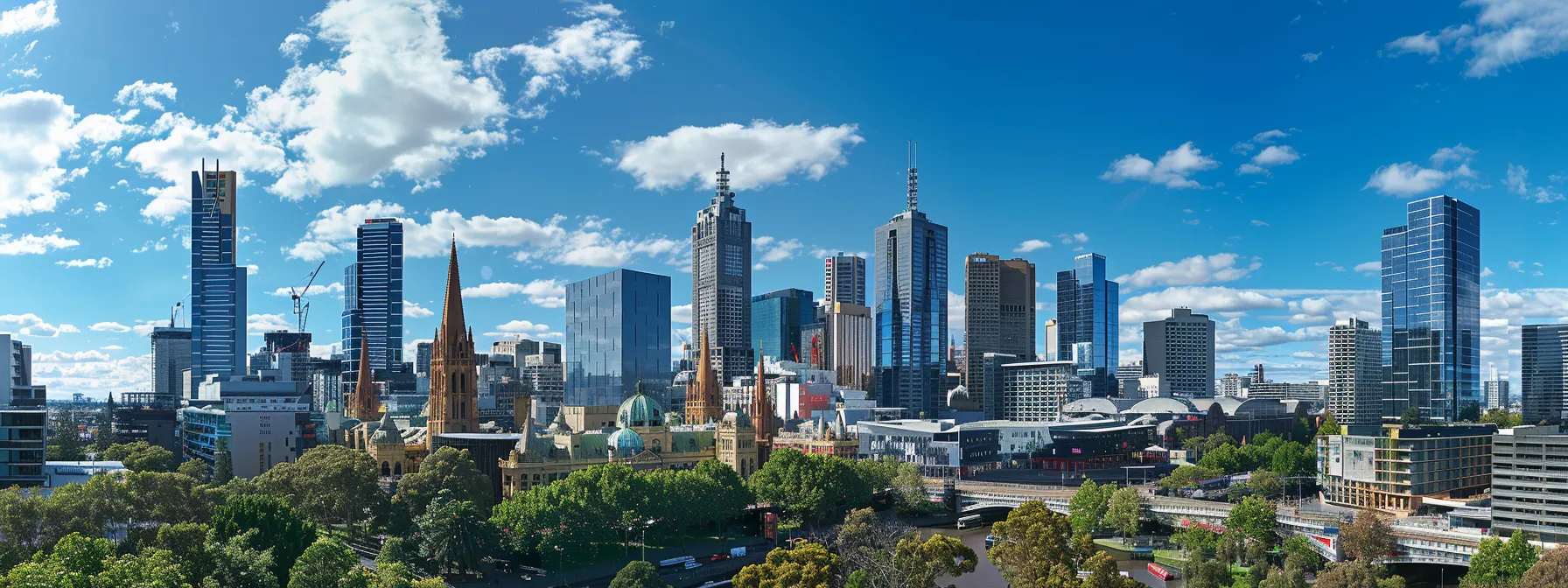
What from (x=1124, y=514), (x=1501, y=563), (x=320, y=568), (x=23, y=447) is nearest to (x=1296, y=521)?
(x=1124, y=514)

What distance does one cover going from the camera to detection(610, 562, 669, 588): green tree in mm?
83562

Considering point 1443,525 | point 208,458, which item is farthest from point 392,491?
point 1443,525

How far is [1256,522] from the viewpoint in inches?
4232

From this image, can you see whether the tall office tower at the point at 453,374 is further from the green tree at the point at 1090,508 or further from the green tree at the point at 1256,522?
the green tree at the point at 1256,522

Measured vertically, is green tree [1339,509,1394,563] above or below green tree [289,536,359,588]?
below

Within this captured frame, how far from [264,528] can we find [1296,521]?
95.4 m

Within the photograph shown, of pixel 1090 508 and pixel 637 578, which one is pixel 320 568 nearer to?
pixel 637 578

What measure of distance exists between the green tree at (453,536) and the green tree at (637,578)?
58.7ft

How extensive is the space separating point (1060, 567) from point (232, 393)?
143887 millimetres

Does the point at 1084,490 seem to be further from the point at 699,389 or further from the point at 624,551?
the point at 699,389

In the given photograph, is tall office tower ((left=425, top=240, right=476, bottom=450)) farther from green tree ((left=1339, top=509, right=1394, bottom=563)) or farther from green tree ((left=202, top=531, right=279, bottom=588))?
green tree ((left=1339, top=509, right=1394, bottom=563))

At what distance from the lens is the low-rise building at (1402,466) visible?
429 feet

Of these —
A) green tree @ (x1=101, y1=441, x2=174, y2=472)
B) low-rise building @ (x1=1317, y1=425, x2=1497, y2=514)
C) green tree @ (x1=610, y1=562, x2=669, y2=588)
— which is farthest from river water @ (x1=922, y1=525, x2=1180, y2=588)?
green tree @ (x1=101, y1=441, x2=174, y2=472)

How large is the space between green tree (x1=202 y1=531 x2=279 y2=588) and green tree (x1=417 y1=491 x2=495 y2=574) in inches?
760
